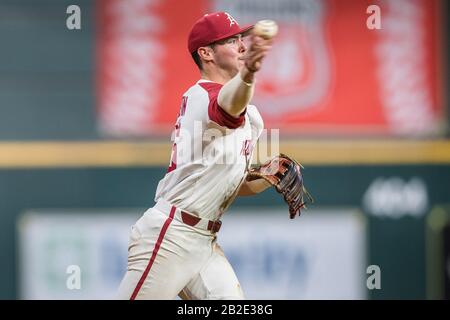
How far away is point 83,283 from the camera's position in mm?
7227

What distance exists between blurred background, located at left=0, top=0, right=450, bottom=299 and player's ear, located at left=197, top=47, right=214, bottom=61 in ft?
9.82

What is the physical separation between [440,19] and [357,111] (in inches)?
33.2

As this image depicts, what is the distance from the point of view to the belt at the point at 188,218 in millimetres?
4133

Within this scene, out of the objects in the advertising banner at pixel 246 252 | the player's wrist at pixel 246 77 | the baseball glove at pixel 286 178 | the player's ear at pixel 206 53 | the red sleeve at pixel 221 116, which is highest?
the player's ear at pixel 206 53

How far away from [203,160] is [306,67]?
3.43m

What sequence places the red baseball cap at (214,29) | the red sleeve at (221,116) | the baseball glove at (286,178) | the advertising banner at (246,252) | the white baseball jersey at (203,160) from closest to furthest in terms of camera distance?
1. the red sleeve at (221,116)
2. the white baseball jersey at (203,160)
3. the red baseball cap at (214,29)
4. the baseball glove at (286,178)
5. the advertising banner at (246,252)

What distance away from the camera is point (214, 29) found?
13.7 feet

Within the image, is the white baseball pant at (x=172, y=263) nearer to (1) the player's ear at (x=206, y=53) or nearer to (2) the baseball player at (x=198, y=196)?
(2) the baseball player at (x=198, y=196)

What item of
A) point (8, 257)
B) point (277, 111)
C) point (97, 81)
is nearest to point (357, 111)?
point (277, 111)

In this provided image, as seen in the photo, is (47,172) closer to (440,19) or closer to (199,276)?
(440,19)

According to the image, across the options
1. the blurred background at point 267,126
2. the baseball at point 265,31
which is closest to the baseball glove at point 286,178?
the baseball at point 265,31

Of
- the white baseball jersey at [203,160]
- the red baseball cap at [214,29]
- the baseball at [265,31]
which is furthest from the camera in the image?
the red baseball cap at [214,29]

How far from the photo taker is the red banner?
286 inches
